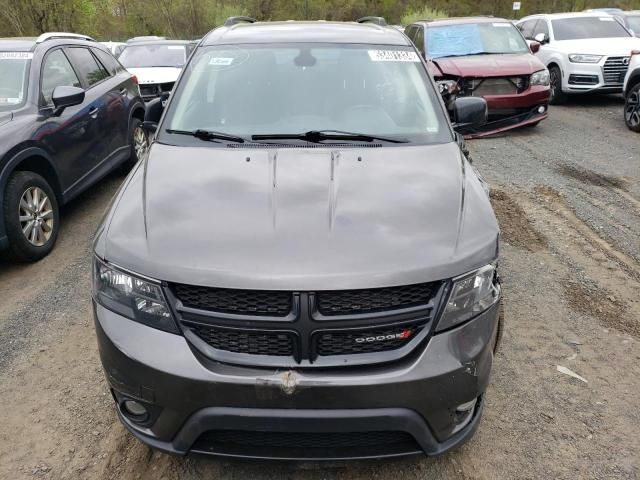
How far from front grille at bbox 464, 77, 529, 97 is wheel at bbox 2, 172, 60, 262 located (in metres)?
6.22

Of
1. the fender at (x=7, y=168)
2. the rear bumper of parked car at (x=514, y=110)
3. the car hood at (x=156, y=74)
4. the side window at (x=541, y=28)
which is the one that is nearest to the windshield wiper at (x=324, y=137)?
the fender at (x=7, y=168)

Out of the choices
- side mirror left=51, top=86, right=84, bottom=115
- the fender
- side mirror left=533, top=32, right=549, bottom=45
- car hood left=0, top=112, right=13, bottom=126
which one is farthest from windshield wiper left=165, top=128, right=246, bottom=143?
side mirror left=533, top=32, right=549, bottom=45

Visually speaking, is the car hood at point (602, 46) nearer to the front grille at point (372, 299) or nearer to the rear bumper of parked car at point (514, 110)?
the rear bumper of parked car at point (514, 110)

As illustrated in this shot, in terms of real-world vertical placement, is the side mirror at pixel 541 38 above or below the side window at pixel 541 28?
below

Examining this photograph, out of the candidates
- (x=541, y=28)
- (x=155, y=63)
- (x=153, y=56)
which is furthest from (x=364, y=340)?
(x=541, y=28)

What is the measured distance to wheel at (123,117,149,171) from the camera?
6887 millimetres

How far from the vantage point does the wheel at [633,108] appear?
880cm

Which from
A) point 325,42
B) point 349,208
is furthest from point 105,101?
point 349,208

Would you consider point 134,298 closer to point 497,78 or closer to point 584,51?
point 497,78

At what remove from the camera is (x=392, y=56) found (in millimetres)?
3633

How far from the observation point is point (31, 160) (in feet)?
15.7

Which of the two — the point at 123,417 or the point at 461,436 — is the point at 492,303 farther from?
the point at 123,417

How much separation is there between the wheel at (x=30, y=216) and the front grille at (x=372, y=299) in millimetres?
3511

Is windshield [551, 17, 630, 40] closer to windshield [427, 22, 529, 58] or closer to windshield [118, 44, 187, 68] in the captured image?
windshield [427, 22, 529, 58]
